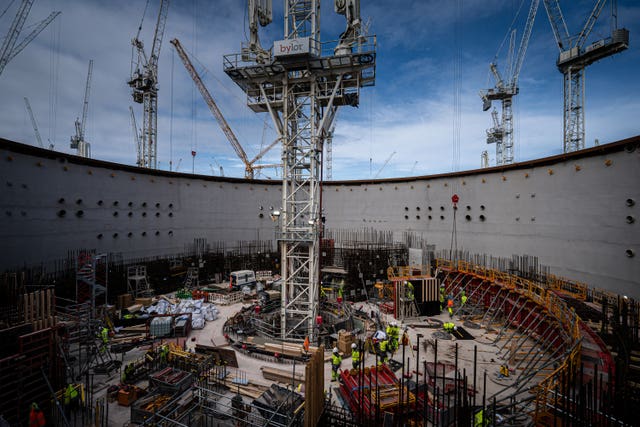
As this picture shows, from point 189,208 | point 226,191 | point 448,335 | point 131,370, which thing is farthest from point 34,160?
point 448,335

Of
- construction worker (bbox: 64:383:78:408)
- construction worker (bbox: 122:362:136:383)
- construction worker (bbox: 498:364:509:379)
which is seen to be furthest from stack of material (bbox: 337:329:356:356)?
construction worker (bbox: 64:383:78:408)

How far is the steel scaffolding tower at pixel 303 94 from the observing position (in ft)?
48.3

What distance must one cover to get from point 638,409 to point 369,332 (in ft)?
35.8

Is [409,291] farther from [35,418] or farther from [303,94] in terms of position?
[35,418]

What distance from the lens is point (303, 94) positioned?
52.4 feet

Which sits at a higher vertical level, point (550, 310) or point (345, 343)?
point (550, 310)

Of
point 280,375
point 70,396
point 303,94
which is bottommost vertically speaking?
point 280,375

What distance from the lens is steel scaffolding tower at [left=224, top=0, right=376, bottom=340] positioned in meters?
14.7

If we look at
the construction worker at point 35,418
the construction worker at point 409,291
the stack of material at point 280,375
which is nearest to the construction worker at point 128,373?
the construction worker at point 35,418

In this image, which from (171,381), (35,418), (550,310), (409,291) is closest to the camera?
(35,418)

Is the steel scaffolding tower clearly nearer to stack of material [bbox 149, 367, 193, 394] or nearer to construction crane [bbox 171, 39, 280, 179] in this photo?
stack of material [bbox 149, 367, 193, 394]

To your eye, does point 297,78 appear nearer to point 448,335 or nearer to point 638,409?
point 448,335

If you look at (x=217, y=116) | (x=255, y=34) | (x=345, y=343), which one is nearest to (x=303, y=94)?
(x=255, y=34)

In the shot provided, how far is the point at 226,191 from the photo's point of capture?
32.8 metres
